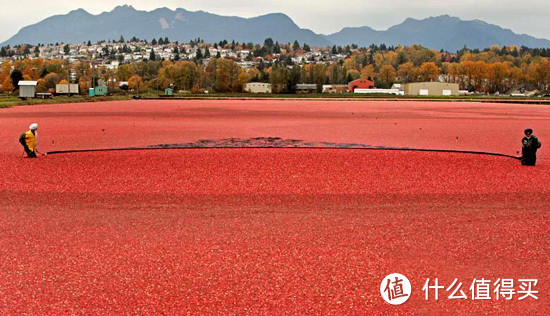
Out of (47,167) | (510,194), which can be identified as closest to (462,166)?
(510,194)

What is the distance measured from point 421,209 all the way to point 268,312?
22.6 ft

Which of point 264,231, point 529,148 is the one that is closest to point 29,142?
point 264,231

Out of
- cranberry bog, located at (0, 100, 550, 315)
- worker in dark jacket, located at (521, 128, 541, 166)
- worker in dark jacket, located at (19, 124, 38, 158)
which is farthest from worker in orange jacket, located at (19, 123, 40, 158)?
worker in dark jacket, located at (521, 128, 541, 166)

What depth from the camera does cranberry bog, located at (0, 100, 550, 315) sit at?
25.3 ft

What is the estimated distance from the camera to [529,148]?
1933 cm

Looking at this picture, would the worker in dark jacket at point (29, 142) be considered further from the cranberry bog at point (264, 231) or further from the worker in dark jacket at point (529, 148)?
the worker in dark jacket at point (529, 148)

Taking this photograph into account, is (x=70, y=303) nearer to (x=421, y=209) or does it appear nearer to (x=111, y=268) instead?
(x=111, y=268)

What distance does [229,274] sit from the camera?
8.55 meters

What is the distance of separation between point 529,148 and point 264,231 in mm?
12515

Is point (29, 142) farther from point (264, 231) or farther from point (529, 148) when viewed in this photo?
point (529, 148)

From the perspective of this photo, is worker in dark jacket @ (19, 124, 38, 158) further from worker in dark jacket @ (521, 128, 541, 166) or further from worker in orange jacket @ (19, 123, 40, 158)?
worker in dark jacket @ (521, 128, 541, 166)

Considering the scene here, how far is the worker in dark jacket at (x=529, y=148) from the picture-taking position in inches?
754

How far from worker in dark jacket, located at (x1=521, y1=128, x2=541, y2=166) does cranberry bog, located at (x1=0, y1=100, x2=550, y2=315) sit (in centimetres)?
44

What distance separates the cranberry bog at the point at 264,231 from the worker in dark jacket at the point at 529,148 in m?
0.44
